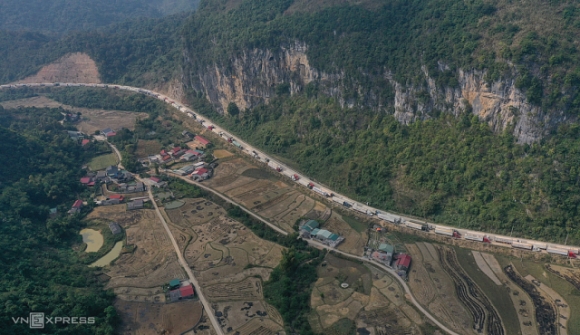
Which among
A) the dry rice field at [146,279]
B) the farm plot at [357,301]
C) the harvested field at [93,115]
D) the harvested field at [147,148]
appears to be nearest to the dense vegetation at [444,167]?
the farm plot at [357,301]

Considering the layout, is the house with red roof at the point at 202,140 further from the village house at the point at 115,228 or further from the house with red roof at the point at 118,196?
the village house at the point at 115,228

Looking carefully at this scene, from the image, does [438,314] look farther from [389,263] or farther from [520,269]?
[520,269]

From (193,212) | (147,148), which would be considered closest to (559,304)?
(193,212)

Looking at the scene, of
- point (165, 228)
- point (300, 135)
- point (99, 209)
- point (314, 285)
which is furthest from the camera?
point (300, 135)

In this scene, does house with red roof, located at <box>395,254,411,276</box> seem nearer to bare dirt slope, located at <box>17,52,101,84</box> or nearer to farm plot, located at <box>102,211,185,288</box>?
farm plot, located at <box>102,211,185,288</box>

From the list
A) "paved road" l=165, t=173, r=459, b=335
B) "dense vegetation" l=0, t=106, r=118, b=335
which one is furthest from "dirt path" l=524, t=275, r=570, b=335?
"dense vegetation" l=0, t=106, r=118, b=335

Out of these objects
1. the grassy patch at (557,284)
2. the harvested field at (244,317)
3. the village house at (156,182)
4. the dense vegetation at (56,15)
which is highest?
the dense vegetation at (56,15)

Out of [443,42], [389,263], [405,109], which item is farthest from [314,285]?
[443,42]
